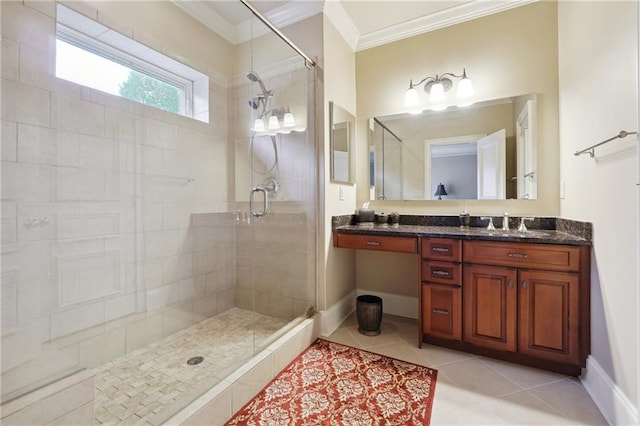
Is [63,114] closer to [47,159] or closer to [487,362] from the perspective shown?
[47,159]

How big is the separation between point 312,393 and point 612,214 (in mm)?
1792

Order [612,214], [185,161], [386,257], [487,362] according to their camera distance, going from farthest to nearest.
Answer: [386,257] → [185,161] → [487,362] → [612,214]

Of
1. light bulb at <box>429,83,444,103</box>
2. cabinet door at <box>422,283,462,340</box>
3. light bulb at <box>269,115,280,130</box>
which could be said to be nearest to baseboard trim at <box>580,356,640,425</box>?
cabinet door at <box>422,283,462,340</box>

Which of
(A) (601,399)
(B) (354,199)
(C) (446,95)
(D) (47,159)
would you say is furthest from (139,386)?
(C) (446,95)

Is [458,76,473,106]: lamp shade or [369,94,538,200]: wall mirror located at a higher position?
[458,76,473,106]: lamp shade

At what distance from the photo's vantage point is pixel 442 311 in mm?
1947

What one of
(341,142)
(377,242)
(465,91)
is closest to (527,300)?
(377,242)

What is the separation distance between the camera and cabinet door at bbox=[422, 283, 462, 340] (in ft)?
6.23

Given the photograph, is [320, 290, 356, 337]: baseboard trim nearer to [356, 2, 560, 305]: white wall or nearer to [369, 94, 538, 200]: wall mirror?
[356, 2, 560, 305]: white wall

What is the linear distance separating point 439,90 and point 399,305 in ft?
6.48

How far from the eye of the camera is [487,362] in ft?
6.07

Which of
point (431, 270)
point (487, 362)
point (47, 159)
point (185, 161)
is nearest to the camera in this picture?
point (47, 159)

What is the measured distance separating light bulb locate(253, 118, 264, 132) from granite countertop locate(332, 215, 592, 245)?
103 centimetres

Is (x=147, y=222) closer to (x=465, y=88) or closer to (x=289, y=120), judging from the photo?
(x=289, y=120)
